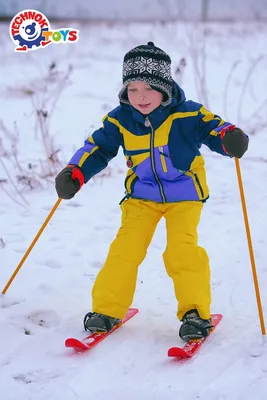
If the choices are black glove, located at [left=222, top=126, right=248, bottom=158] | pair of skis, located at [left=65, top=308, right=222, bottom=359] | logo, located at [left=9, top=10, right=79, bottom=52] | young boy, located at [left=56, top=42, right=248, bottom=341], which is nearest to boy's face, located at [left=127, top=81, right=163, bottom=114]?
young boy, located at [left=56, top=42, right=248, bottom=341]

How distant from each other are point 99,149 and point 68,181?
25 centimetres

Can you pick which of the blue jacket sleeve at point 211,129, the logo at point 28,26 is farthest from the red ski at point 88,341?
the logo at point 28,26

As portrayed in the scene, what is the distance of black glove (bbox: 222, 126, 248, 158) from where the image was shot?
2.72 meters

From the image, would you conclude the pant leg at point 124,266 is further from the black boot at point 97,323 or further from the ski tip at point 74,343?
the ski tip at point 74,343

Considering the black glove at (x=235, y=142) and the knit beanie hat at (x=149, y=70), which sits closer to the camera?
the black glove at (x=235, y=142)

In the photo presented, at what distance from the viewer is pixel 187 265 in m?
2.88

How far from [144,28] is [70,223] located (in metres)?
10.0

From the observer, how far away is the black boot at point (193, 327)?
9.14 feet

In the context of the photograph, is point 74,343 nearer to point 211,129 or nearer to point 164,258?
point 164,258

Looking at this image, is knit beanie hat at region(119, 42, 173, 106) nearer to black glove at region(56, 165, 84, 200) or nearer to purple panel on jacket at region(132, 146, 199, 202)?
purple panel on jacket at region(132, 146, 199, 202)

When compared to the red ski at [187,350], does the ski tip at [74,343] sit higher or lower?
higher

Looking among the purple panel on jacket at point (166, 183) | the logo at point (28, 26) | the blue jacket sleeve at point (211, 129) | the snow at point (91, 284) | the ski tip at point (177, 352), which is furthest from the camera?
the logo at point (28, 26)

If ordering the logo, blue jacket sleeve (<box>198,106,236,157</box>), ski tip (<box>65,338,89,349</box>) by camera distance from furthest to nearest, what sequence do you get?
1. the logo
2. blue jacket sleeve (<box>198,106,236,157</box>)
3. ski tip (<box>65,338,89,349</box>)

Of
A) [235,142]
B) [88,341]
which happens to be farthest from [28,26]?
[88,341]
